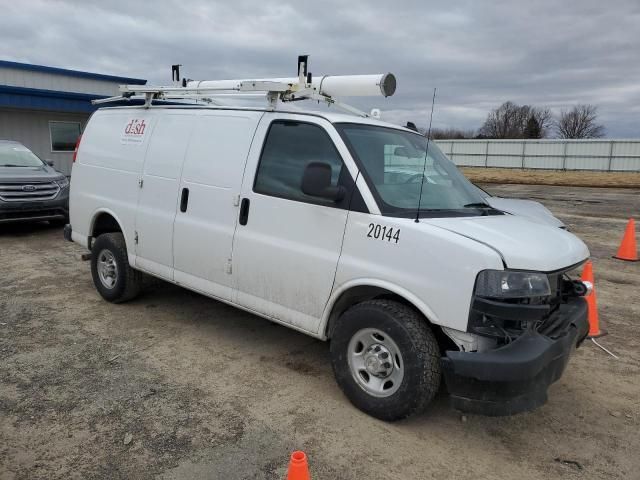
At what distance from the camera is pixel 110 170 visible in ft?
18.8

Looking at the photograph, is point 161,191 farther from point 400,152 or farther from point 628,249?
point 628,249

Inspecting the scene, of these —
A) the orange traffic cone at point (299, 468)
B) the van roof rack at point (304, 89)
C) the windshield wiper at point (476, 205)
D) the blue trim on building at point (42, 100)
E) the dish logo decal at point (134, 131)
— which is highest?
the blue trim on building at point (42, 100)

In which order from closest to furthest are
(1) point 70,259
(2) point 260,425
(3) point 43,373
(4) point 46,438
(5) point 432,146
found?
1. (4) point 46,438
2. (2) point 260,425
3. (3) point 43,373
4. (5) point 432,146
5. (1) point 70,259

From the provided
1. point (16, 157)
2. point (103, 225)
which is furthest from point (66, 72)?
point (103, 225)

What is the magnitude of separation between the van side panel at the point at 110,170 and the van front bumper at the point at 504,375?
3.77 meters

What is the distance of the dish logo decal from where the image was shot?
542 cm

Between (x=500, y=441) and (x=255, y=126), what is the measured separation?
305 centimetres

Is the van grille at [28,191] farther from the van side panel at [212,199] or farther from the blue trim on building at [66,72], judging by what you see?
the blue trim on building at [66,72]

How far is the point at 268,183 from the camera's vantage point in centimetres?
419

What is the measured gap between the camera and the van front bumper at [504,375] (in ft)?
9.83

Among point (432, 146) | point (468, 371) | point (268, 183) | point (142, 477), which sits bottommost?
point (142, 477)

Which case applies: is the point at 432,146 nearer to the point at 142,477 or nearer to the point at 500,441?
the point at 500,441

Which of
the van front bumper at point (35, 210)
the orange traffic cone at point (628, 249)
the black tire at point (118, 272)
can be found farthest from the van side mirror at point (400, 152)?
the van front bumper at point (35, 210)

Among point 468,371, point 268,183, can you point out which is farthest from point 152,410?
point 468,371
